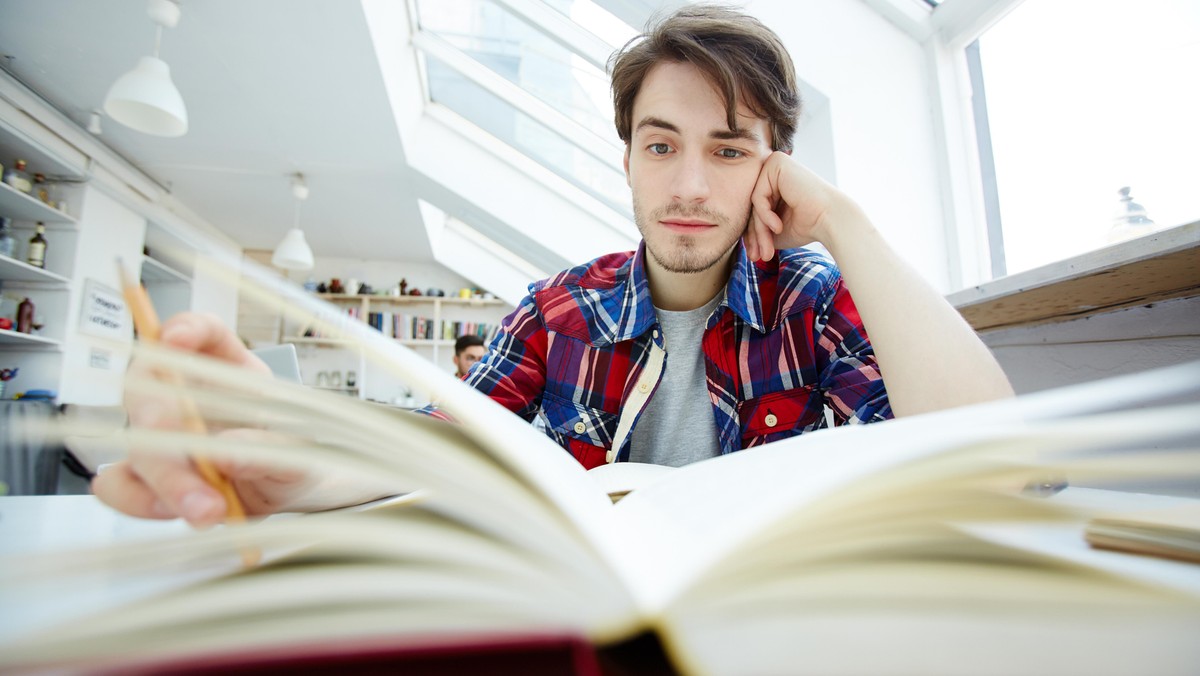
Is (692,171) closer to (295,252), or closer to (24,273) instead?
(295,252)

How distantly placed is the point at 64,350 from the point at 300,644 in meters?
4.70

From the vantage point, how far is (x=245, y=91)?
3.07m

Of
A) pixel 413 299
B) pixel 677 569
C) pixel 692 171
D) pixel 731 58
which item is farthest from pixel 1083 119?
pixel 413 299

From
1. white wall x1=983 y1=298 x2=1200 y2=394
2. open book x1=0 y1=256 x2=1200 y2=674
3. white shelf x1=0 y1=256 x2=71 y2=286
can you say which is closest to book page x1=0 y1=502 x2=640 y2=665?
open book x1=0 y1=256 x2=1200 y2=674

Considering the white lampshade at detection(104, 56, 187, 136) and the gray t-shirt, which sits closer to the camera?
the gray t-shirt

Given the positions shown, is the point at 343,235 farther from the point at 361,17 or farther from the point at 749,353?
the point at 749,353

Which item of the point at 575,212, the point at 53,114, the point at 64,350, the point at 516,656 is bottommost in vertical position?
the point at 516,656

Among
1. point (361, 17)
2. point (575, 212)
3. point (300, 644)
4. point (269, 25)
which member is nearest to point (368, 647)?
point (300, 644)

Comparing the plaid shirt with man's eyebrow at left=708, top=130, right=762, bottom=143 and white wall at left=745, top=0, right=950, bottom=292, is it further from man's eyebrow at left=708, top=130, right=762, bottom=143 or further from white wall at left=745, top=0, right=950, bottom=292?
white wall at left=745, top=0, right=950, bottom=292

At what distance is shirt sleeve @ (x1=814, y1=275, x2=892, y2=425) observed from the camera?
0.75 m

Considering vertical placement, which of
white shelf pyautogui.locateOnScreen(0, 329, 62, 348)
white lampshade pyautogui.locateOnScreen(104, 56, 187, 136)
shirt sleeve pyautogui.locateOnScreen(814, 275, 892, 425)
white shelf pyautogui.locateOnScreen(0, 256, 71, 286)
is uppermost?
white lampshade pyautogui.locateOnScreen(104, 56, 187, 136)

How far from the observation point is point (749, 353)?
0.86 meters

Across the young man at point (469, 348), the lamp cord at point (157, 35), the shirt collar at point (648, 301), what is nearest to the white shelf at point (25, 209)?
the lamp cord at point (157, 35)

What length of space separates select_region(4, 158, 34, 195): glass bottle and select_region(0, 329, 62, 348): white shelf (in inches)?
32.9
